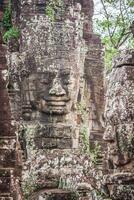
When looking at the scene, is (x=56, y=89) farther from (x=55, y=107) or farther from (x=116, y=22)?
(x=116, y=22)

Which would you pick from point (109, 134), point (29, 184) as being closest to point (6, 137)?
point (109, 134)

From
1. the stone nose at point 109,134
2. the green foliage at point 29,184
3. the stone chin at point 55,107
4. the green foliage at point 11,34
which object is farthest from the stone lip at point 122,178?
the green foliage at point 11,34

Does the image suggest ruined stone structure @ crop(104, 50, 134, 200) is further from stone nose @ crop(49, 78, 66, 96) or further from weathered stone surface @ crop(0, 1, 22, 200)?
stone nose @ crop(49, 78, 66, 96)

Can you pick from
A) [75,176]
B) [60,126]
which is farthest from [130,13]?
[75,176]

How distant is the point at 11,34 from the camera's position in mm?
16719

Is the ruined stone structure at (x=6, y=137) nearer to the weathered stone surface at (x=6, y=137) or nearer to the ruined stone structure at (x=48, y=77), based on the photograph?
the weathered stone surface at (x=6, y=137)

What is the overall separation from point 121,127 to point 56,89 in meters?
9.53

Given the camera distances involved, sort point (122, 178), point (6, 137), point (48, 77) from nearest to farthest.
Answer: point (122, 178) < point (6, 137) < point (48, 77)

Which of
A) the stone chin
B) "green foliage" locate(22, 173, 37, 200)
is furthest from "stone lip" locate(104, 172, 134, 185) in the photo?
the stone chin

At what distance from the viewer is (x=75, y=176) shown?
13352 millimetres

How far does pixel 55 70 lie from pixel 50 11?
1425mm

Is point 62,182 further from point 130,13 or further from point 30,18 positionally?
point 130,13

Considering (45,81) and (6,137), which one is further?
(45,81)

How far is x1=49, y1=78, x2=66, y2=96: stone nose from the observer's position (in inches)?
625
